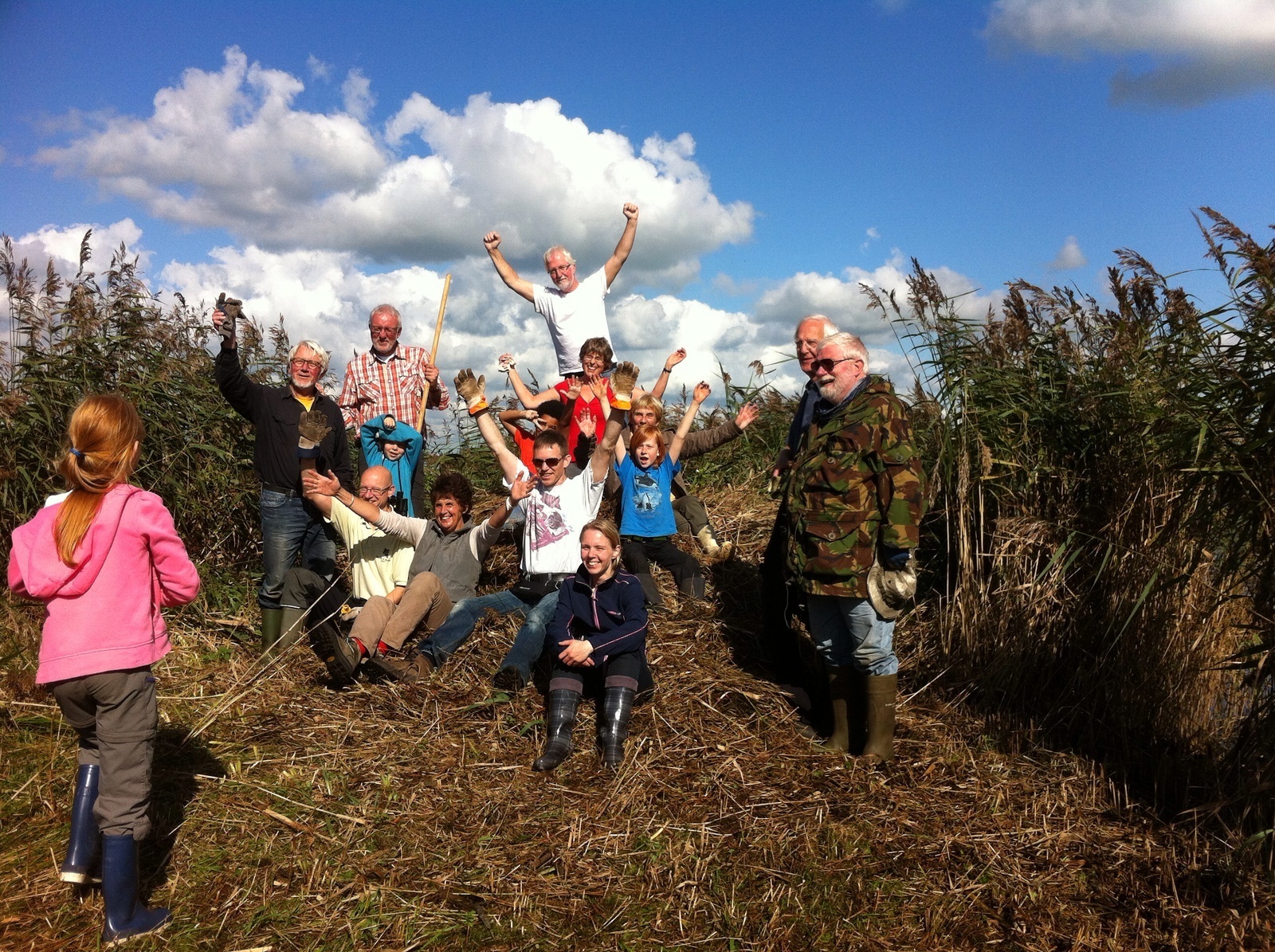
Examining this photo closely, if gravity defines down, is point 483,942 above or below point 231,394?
below

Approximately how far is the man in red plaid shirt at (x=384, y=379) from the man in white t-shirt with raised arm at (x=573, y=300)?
111cm

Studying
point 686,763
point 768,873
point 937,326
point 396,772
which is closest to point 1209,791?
point 768,873

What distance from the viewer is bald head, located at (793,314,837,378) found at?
5.23 m

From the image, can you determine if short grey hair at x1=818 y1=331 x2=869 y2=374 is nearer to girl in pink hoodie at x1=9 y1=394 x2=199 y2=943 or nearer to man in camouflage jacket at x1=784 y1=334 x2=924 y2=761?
man in camouflage jacket at x1=784 y1=334 x2=924 y2=761

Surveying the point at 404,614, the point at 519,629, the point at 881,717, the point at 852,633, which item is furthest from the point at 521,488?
the point at 881,717

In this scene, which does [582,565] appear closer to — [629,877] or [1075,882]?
[629,877]

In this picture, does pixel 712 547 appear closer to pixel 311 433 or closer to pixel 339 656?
pixel 339 656

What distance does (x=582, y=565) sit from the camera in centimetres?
522

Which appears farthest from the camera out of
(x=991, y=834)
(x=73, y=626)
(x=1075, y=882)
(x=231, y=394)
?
(x=231, y=394)

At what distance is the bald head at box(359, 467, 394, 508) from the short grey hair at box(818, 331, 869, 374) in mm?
3034

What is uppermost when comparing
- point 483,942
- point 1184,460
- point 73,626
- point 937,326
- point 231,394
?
point 937,326

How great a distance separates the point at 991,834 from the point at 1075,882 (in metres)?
0.40

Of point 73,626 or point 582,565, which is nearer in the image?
point 73,626

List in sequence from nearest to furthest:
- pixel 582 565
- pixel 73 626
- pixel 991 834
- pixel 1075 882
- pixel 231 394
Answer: pixel 73 626 → pixel 1075 882 → pixel 991 834 → pixel 582 565 → pixel 231 394
